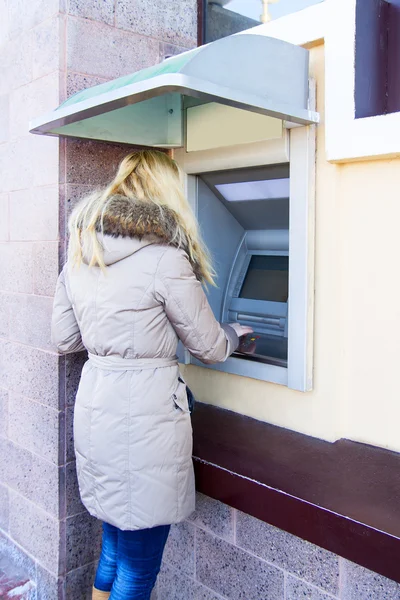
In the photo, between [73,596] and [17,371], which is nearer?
[73,596]

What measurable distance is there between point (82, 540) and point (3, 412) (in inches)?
32.4

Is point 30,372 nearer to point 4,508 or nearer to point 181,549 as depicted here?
point 4,508

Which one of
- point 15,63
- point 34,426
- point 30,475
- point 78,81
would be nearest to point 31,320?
point 34,426

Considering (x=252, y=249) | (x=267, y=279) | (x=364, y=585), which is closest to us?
(x=364, y=585)

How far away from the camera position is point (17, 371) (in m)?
3.25

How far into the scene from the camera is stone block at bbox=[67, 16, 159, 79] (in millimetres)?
2797

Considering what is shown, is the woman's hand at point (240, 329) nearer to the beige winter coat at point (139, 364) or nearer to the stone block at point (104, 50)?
the beige winter coat at point (139, 364)

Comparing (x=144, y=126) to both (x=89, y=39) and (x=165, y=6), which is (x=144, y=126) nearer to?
(x=89, y=39)

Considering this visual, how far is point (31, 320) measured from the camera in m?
3.10

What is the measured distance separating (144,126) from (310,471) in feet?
5.37

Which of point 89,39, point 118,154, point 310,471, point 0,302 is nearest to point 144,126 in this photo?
point 118,154

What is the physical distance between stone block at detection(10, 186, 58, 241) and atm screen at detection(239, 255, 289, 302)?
89cm

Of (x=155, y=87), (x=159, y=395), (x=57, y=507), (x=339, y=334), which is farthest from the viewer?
(x=57, y=507)

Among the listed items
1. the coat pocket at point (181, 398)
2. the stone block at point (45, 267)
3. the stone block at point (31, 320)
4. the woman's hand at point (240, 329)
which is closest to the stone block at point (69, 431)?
the stone block at point (31, 320)
